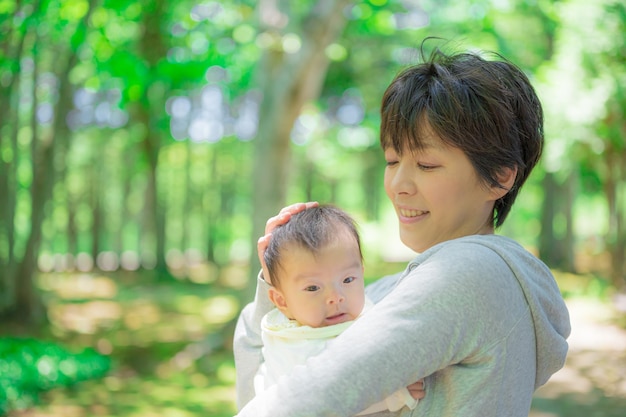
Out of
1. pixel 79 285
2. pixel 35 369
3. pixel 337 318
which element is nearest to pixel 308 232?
Answer: pixel 337 318

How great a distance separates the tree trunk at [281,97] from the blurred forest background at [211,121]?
23 mm

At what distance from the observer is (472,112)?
1385mm

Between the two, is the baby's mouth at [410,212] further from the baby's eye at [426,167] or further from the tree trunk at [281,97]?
the tree trunk at [281,97]

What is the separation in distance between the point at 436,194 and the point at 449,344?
40cm

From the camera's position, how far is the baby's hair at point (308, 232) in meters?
1.55

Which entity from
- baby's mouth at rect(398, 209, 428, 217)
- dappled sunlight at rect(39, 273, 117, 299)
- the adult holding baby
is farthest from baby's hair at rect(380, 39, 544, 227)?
dappled sunlight at rect(39, 273, 117, 299)

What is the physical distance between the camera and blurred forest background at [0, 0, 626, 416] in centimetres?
827

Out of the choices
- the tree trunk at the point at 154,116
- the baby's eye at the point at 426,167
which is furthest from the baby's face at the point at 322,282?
the tree trunk at the point at 154,116

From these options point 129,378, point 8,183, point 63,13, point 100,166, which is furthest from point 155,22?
point 100,166

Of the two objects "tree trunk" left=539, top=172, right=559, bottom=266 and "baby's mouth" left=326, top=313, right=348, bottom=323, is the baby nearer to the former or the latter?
"baby's mouth" left=326, top=313, right=348, bottom=323

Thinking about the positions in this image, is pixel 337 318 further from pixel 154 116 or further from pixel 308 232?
pixel 154 116

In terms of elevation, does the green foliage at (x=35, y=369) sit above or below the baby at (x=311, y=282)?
below

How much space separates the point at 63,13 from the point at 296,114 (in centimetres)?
325

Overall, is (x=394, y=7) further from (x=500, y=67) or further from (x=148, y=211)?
(x=148, y=211)
